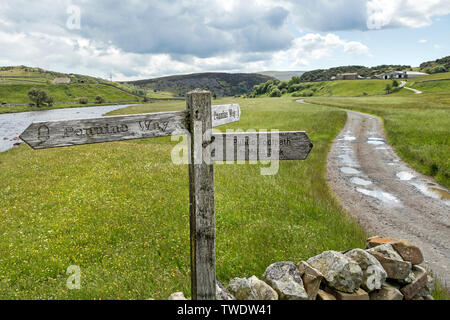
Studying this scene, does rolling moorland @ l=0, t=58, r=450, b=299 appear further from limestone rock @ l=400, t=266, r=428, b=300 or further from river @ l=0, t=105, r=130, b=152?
river @ l=0, t=105, r=130, b=152

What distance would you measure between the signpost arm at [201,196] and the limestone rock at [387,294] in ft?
10.6

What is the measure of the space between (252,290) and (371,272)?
2.30m

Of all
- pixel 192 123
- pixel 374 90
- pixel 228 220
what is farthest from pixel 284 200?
pixel 374 90

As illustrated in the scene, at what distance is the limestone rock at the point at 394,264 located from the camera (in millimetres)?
5168

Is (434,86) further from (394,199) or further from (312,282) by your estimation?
(312,282)

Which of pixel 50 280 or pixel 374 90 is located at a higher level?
pixel 374 90

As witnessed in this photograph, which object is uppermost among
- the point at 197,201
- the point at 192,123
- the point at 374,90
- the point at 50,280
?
the point at 374,90

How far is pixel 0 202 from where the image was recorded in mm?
12117

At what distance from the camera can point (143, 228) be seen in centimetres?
870

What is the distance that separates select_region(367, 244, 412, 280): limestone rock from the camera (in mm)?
5168

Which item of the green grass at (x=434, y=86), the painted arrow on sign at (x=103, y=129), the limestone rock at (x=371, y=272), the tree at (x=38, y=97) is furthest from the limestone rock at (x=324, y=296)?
the green grass at (x=434, y=86)

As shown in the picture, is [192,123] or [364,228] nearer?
[192,123]
